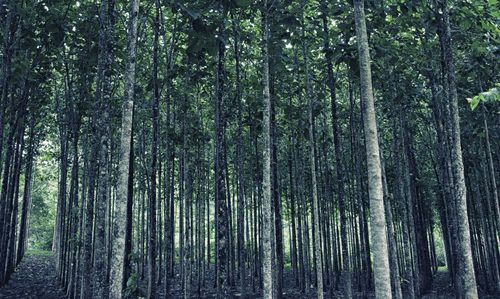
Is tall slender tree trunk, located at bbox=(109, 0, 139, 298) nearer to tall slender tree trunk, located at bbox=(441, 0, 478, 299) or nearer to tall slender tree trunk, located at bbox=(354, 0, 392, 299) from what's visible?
tall slender tree trunk, located at bbox=(354, 0, 392, 299)

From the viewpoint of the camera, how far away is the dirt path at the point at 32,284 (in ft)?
49.2

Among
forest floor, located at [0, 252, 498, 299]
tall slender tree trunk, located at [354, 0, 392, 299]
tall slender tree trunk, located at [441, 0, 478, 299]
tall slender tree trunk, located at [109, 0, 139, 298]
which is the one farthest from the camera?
forest floor, located at [0, 252, 498, 299]

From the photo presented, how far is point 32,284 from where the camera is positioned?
58.6 ft

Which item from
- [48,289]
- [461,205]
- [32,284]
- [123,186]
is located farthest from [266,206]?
[32,284]

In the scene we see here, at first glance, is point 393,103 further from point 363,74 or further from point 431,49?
point 363,74

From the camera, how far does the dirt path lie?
14992 mm

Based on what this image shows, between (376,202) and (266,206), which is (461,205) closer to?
(376,202)

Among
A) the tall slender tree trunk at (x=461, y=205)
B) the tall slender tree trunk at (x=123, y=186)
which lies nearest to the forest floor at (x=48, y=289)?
the tall slender tree trunk at (x=461, y=205)

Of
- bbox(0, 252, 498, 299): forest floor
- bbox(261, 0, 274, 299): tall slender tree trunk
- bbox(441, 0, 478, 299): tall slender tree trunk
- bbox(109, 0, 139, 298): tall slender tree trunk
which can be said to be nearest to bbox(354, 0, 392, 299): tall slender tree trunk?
bbox(441, 0, 478, 299): tall slender tree trunk

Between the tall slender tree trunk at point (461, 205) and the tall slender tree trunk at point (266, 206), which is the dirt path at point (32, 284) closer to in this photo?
the tall slender tree trunk at point (266, 206)

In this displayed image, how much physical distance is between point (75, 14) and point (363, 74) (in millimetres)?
8572

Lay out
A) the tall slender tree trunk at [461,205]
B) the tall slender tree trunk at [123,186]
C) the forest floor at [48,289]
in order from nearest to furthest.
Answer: the tall slender tree trunk at [123,186] < the tall slender tree trunk at [461,205] < the forest floor at [48,289]

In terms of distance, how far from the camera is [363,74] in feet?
18.6

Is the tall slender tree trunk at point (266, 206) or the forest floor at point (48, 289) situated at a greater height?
the tall slender tree trunk at point (266, 206)
